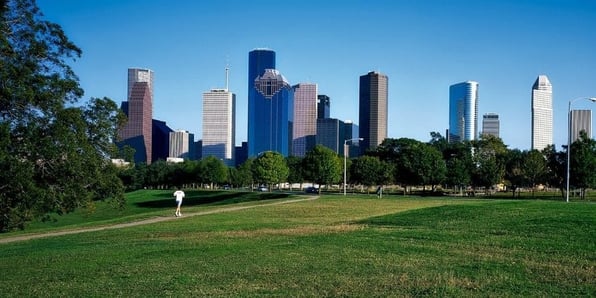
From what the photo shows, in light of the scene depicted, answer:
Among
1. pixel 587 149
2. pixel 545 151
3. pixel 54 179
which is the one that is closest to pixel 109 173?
pixel 54 179

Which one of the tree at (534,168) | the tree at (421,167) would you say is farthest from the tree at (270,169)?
the tree at (534,168)

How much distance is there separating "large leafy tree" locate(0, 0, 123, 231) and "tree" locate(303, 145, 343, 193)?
6888cm

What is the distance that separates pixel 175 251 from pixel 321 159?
3201 inches

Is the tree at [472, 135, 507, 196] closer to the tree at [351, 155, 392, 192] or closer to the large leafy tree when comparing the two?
the tree at [351, 155, 392, 192]

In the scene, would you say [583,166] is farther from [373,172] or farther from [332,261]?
[332,261]

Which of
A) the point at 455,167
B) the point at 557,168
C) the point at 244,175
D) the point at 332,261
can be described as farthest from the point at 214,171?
the point at 332,261

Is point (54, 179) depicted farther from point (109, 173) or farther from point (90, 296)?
point (90, 296)

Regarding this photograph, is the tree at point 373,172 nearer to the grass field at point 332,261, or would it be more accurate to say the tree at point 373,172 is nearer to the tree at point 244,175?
the tree at point 244,175

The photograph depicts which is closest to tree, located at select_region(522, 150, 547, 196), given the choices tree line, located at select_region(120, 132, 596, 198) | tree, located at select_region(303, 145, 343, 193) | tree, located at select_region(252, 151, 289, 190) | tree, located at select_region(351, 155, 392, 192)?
tree line, located at select_region(120, 132, 596, 198)

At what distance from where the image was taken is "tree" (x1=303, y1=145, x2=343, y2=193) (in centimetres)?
9694

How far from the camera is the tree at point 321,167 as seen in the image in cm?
9694

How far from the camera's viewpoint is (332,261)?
14.1 m

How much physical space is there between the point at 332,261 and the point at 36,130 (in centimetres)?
1609

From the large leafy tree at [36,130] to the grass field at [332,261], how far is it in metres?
3.37
